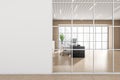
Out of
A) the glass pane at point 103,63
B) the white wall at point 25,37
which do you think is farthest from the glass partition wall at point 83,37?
the white wall at point 25,37

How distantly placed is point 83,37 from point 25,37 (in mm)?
4848

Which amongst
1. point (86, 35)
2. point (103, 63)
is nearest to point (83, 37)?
point (86, 35)

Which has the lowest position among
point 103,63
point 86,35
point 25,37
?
point 103,63

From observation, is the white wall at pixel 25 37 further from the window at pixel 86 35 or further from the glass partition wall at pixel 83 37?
the window at pixel 86 35

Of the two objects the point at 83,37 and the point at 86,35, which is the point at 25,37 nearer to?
the point at 83,37

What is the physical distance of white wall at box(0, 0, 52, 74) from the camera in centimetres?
563

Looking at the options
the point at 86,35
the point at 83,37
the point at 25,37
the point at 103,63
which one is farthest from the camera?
the point at 86,35

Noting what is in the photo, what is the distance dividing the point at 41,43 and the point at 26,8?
1.22 m

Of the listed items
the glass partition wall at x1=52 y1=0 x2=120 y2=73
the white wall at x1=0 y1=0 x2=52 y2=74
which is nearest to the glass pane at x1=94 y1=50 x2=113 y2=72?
the glass partition wall at x1=52 y1=0 x2=120 y2=73

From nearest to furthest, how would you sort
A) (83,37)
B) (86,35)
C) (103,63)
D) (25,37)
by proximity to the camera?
(25,37)
(103,63)
(83,37)
(86,35)

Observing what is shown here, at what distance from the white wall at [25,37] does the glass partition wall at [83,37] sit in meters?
0.49

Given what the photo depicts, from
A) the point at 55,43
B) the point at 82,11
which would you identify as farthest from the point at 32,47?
the point at 82,11

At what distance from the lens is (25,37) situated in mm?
5664

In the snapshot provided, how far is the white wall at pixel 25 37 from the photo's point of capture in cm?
563
